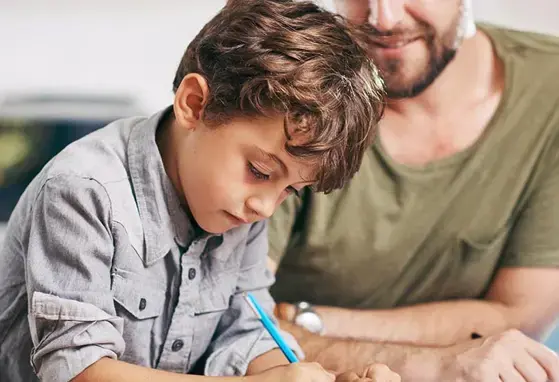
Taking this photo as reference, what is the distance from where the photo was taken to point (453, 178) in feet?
3.25

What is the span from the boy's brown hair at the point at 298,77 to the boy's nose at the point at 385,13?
16 cm

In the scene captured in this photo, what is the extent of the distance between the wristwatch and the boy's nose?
32 cm

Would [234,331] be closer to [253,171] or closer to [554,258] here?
[253,171]

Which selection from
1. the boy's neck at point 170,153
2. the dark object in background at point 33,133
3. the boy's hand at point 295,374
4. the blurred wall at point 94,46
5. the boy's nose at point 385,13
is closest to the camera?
the boy's hand at point 295,374

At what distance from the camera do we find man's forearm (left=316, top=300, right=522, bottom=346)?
3.16ft

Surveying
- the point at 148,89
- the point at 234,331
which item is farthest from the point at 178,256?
the point at 148,89

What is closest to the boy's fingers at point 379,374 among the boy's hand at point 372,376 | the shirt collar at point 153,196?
the boy's hand at point 372,376

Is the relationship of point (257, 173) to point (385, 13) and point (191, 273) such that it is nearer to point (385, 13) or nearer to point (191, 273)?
point (191, 273)

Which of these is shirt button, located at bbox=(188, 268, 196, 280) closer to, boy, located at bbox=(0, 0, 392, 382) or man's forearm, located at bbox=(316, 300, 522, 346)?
boy, located at bbox=(0, 0, 392, 382)

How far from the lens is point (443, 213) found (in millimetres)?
987

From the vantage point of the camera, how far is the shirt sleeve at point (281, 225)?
0.97 m

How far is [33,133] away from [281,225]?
0.63 meters

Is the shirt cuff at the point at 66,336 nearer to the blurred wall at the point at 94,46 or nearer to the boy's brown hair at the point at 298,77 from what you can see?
the boy's brown hair at the point at 298,77

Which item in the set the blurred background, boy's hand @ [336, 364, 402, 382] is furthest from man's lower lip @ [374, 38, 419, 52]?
the blurred background
